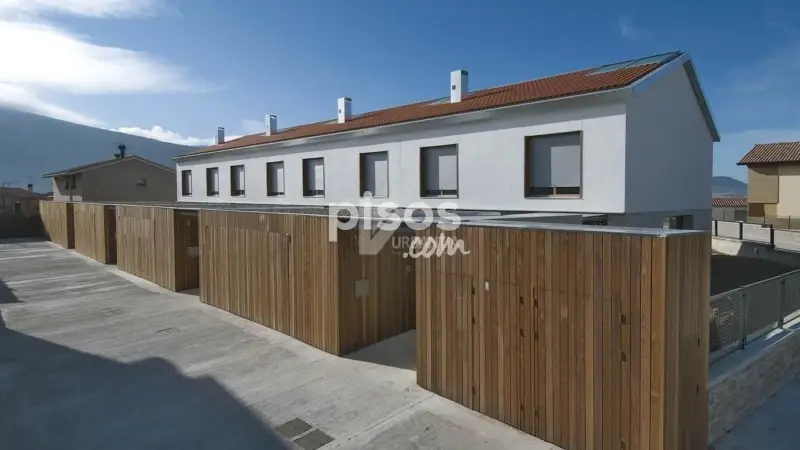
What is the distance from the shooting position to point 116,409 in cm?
572

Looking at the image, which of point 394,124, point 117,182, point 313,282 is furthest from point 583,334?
point 117,182

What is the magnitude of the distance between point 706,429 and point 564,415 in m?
1.50

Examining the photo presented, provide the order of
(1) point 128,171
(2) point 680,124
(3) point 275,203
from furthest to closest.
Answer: (1) point 128,171 < (3) point 275,203 < (2) point 680,124

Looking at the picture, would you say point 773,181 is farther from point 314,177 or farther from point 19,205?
point 19,205

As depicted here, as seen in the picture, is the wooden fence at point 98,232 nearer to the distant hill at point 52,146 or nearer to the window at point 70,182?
the window at point 70,182

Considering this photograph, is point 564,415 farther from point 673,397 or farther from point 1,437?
point 1,437

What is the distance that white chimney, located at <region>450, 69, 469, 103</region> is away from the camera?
49.3 ft

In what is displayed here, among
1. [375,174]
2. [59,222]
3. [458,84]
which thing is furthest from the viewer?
[59,222]

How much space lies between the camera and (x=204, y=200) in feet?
75.5

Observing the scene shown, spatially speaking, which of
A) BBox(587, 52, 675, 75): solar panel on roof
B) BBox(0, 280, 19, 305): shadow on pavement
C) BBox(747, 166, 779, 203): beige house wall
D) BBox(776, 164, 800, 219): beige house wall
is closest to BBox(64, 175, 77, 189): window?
BBox(0, 280, 19, 305): shadow on pavement

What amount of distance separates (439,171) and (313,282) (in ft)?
19.6

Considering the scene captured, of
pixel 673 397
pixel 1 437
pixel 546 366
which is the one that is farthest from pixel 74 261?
pixel 673 397

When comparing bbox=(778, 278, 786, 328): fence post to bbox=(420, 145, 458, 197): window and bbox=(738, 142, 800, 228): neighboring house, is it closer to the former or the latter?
bbox=(420, 145, 458, 197): window

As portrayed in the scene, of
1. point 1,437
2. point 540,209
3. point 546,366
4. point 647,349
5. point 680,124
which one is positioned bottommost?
point 1,437
